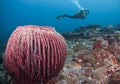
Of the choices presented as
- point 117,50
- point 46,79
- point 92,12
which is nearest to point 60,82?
point 46,79

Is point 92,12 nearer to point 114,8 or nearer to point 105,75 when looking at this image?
point 114,8

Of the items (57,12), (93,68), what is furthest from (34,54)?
(57,12)

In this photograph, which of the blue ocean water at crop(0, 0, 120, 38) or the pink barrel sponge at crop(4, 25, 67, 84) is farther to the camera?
the blue ocean water at crop(0, 0, 120, 38)

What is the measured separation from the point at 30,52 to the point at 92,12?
93.6m

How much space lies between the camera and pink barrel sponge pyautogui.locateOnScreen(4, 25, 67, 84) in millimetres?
3461

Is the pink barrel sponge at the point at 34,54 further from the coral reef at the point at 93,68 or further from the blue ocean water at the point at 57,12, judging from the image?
the blue ocean water at the point at 57,12

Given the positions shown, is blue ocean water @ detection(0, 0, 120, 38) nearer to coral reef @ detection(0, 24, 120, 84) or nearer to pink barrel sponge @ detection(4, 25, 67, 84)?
coral reef @ detection(0, 24, 120, 84)

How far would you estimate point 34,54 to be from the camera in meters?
3.44

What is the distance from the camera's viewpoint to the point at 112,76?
405 cm

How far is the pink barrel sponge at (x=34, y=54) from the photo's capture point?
346cm

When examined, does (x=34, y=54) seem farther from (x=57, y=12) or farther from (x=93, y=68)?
(x=57, y=12)

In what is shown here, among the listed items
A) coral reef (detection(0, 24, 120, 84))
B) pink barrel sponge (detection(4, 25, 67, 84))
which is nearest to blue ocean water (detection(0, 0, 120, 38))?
coral reef (detection(0, 24, 120, 84))

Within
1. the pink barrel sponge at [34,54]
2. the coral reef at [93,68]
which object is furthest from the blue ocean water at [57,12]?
the pink barrel sponge at [34,54]

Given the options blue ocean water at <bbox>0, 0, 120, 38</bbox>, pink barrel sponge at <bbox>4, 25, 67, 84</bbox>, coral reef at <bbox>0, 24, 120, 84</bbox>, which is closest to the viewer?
pink barrel sponge at <bbox>4, 25, 67, 84</bbox>
